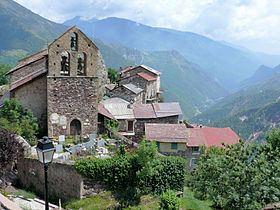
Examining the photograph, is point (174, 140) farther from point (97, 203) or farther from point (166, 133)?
point (97, 203)

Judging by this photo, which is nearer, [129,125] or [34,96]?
[34,96]

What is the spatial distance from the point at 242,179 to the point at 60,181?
11.8 metres

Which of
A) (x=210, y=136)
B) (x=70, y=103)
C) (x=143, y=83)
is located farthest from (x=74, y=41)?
(x=210, y=136)

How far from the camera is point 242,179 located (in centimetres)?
1190

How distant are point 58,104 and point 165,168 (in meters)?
11.0

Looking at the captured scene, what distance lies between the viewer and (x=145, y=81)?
4300 cm

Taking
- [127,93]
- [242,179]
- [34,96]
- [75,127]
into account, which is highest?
[127,93]

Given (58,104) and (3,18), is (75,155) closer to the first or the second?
(58,104)

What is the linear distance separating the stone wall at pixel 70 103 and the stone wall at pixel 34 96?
2.11 metres

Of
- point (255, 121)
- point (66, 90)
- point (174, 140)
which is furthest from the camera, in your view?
point (255, 121)

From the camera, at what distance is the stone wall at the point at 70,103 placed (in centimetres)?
2114

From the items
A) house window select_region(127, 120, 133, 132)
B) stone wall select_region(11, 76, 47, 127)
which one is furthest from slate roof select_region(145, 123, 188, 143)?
stone wall select_region(11, 76, 47, 127)

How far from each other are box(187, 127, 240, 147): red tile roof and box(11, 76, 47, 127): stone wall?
16.9 m

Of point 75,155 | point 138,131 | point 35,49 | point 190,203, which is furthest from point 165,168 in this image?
point 35,49
